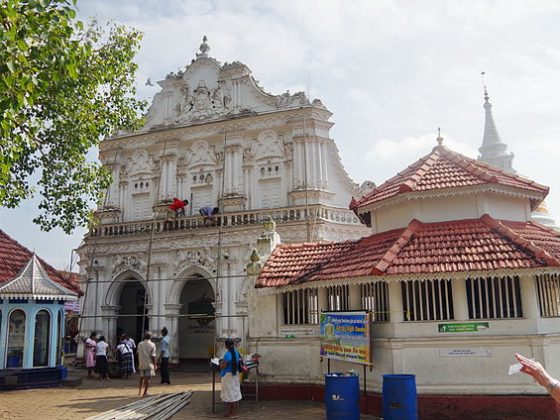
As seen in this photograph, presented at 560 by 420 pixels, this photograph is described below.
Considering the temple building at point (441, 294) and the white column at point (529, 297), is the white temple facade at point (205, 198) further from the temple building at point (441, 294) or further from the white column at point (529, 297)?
the white column at point (529, 297)

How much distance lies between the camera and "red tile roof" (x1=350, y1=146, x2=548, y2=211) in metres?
10.9

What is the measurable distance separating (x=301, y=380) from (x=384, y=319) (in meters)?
2.60

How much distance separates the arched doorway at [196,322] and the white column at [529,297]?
14970 mm

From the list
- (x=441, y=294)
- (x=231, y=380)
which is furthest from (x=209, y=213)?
(x=441, y=294)

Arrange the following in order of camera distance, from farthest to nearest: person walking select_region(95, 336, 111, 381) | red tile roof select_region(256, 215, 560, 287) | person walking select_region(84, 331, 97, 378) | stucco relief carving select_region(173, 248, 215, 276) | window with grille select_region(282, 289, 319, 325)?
stucco relief carving select_region(173, 248, 215, 276) < person walking select_region(84, 331, 97, 378) < person walking select_region(95, 336, 111, 381) < window with grille select_region(282, 289, 319, 325) < red tile roof select_region(256, 215, 560, 287)

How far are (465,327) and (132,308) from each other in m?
17.8

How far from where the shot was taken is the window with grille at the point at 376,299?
10.5 m

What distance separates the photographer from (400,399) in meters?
8.62

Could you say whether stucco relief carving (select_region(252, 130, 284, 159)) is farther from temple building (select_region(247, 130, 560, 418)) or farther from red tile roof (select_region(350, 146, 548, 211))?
temple building (select_region(247, 130, 560, 418))

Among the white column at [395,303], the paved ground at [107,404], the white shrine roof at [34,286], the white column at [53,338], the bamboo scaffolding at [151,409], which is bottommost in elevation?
the paved ground at [107,404]

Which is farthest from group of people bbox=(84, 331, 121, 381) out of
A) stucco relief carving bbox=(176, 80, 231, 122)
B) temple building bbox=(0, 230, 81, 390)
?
stucco relief carving bbox=(176, 80, 231, 122)

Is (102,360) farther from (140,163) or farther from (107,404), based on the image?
(140,163)

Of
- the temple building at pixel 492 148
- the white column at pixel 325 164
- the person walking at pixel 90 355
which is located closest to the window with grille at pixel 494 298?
the white column at pixel 325 164

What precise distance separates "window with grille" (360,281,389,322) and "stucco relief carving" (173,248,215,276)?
1004 cm
